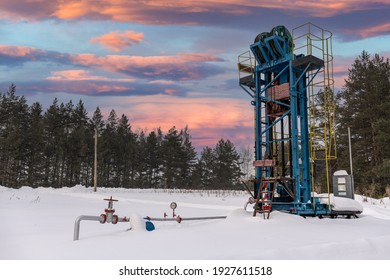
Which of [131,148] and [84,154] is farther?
[131,148]

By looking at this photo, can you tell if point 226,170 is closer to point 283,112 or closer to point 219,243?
point 283,112

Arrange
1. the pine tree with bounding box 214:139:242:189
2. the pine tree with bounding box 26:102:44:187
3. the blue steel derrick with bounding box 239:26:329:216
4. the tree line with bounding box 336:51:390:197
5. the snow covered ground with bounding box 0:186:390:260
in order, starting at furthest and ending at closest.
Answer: the pine tree with bounding box 214:139:242:189 → the pine tree with bounding box 26:102:44:187 → the tree line with bounding box 336:51:390:197 → the blue steel derrick with bounding box 239:26:329:216 → the snow covered ground with bounding box 0:186:390:260

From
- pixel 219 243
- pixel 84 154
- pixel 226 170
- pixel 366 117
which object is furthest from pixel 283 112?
pixel 226 170

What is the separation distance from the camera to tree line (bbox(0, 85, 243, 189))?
62.2 m

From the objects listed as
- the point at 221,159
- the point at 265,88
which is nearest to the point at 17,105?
the point at 221,159

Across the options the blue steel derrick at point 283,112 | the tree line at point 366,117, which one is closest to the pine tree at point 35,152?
the tree line at point 366,117

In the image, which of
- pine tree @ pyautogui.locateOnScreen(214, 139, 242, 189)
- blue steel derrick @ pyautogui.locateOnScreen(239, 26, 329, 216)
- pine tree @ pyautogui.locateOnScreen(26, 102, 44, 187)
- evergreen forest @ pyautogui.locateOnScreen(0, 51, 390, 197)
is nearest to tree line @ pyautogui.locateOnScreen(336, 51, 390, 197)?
evergreen forest @ pyautogui.locateOnScreen(0, 51, 390, 197)

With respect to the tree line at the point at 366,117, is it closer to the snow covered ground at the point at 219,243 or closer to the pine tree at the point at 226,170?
the snow covered ground at the point at 219,243

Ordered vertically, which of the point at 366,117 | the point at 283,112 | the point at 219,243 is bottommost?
the point at 219,243

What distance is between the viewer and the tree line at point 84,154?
62219 millimetres

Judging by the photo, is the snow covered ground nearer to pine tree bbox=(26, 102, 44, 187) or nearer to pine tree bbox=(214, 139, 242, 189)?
pine tree bbox=(26, 102, 44, 187)

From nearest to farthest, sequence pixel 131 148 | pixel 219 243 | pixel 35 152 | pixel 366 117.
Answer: pixel 219 243 → pixel 366 117 → pixel 35 152 → pixel 131 148

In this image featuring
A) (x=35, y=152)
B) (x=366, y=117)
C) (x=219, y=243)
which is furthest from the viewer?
(x=35, y=152)

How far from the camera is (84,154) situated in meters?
64.8
